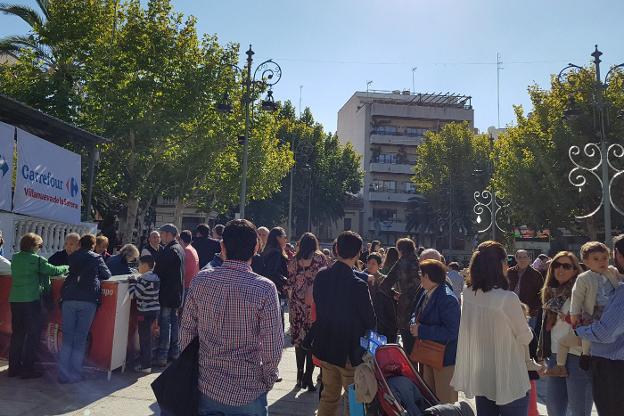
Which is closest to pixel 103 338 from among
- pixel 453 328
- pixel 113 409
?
pixel 113 409

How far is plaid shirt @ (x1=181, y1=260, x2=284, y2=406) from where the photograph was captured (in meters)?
2.81

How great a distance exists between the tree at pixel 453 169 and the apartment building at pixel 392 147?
11274 mm

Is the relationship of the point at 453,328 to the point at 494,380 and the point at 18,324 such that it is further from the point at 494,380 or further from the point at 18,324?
the point at 18,324

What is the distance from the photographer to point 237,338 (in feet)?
9.27

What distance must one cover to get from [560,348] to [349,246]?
1.95 meters

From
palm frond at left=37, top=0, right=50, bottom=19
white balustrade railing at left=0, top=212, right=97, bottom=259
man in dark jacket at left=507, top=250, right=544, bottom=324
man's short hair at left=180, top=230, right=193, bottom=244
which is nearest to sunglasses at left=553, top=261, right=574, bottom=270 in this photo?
man in dark jacket at left=507, top=250, right=544, bottom=324

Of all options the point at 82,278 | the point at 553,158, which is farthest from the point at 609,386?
the point at 553,158

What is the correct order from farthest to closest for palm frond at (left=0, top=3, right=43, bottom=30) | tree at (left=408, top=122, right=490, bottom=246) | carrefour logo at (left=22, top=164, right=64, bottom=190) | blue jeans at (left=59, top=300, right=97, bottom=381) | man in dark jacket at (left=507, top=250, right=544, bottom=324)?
tree at (left=408, top=122, right=490, bottom=246), palm frond at (left=0, top=3, right=43, bottom=30), carrefour logo at (left=22, top=164, right=64, bottom=190), man in dark jacket at (left=507, top=250, right=544, bottom=324), blue jeans at (left=59, top=300, right=97, bottom=381)

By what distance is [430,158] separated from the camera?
157 ft

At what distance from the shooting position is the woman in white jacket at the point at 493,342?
3467mm

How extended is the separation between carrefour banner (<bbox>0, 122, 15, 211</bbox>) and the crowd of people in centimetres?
230

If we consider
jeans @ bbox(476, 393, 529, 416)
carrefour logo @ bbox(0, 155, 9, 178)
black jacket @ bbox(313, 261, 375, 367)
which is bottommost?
jeans @ bbox(476, 393, 529, 416)

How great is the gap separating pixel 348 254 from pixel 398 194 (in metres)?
58.4

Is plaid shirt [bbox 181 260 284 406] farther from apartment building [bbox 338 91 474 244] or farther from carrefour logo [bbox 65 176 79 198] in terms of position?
apartment building [bbox 338 91 474 244]
